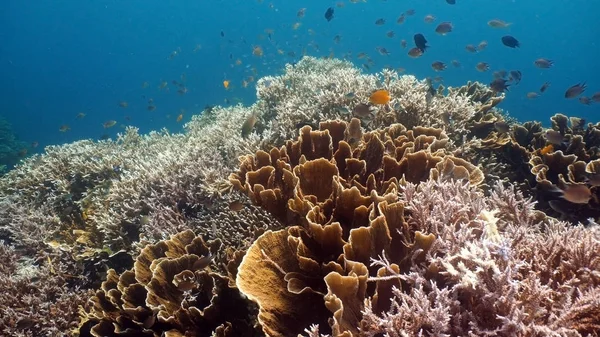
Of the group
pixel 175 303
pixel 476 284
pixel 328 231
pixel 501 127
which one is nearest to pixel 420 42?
pixel 501 127

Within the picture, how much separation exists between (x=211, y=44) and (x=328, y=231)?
105 meters

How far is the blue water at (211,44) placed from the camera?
265 ft

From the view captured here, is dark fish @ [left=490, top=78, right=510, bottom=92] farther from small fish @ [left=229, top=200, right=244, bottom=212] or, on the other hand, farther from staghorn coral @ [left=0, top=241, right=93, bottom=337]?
staghorn coral @ [left=0, top=241, right=93, bottom=337]

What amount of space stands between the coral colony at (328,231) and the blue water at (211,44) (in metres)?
68.0

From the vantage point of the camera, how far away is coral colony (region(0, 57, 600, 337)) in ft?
6.21

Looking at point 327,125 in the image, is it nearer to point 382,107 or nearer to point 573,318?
point 382,107

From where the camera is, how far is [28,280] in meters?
4.91

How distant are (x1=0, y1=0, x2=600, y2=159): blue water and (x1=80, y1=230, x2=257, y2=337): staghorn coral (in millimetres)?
70594

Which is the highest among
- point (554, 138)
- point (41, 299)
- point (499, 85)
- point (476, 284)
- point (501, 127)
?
point (499, 85)

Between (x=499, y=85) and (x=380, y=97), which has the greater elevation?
(x=499, y=85)

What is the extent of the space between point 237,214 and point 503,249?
126 inches

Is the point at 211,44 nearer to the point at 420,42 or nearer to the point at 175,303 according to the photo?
the point at 420,42

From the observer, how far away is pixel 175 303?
3.11 m

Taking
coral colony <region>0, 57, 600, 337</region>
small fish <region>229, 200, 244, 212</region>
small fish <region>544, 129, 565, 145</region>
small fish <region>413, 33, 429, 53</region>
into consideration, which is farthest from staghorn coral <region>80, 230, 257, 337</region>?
small fish <region>413, 33, 429, 53</region>
